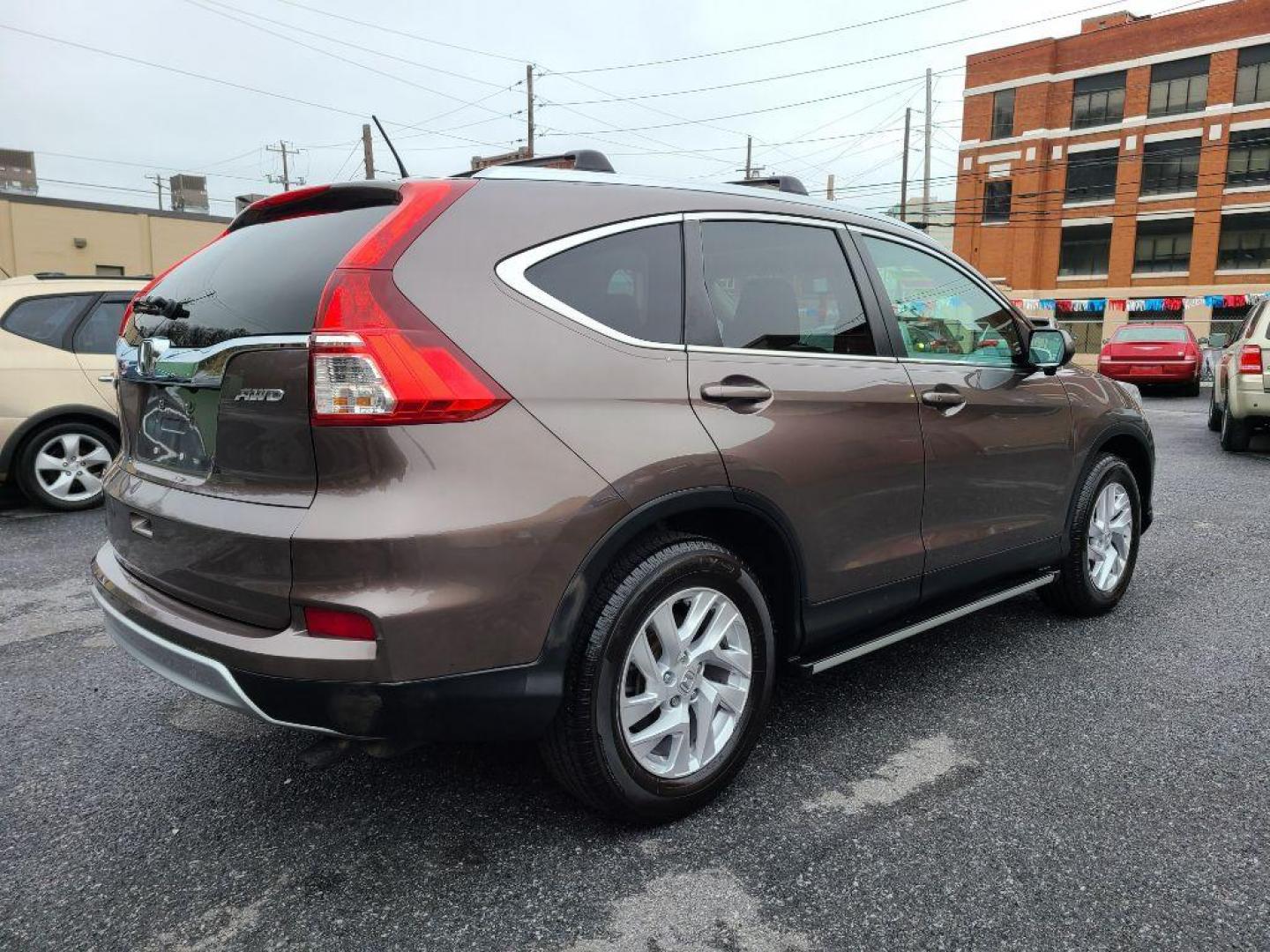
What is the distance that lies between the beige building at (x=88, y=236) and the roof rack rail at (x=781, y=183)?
30354 millimetres

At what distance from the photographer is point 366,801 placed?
2.64m

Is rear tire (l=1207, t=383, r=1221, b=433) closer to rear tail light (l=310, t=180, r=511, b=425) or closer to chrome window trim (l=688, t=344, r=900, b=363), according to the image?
chrome window trim (l=688, t=344, r=900, b=363)

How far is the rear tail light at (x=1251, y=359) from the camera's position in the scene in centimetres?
938

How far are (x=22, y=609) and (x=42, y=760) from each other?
194cm

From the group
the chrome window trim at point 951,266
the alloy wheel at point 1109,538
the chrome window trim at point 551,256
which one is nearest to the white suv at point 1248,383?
the alloy wheel at point 1109,538

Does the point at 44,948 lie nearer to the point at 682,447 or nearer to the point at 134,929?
the point at 134,929

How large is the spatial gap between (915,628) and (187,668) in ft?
7.56

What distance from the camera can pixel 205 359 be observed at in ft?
7.46

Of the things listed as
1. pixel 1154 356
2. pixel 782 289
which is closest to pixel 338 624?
pixel 782 289

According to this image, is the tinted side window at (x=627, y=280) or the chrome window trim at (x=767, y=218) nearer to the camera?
the tinted side window at (x=627, y=280)

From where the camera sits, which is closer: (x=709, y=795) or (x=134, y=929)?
(x=134, y=929)

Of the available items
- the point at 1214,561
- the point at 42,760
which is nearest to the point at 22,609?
the point at 42,760

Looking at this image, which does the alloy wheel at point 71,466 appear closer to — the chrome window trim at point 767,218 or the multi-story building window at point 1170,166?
the chrome window trim at point 767,218

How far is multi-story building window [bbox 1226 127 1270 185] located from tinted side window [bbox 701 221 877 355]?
4612 cm
